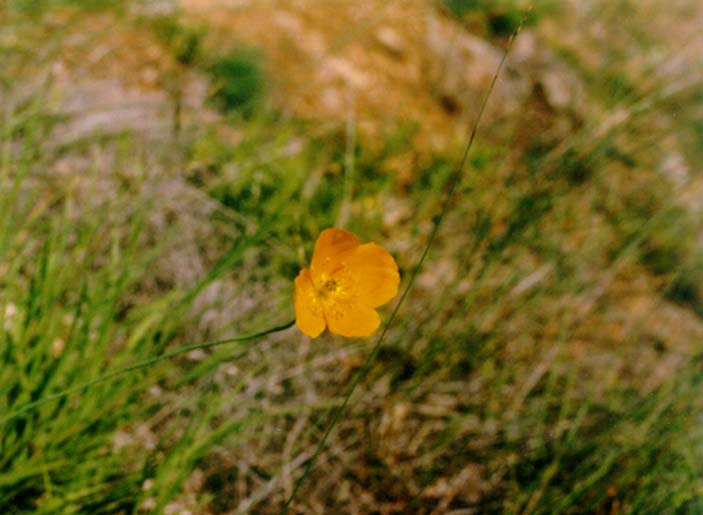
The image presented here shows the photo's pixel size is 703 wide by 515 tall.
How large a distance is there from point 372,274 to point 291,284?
2.13ft

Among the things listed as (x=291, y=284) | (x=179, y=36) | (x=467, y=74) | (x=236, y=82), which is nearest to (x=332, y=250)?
(x=291, y=284)

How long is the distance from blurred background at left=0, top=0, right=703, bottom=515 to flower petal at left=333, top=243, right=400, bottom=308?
0.19 meters

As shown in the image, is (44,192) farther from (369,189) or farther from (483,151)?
(483,151)

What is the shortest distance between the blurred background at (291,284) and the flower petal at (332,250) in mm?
145

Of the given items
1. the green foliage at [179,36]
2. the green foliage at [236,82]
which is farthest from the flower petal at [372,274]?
the green foliage at [179,36]

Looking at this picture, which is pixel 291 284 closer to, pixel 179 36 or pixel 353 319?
pixel 353 319

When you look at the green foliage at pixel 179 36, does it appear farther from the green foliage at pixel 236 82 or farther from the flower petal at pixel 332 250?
the flower petal at pixel 332 250

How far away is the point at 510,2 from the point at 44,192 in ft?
9.08

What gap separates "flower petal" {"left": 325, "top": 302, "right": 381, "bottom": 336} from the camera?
1.03 meters

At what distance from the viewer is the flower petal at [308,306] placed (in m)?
0.95

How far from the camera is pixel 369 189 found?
2234 millimetres

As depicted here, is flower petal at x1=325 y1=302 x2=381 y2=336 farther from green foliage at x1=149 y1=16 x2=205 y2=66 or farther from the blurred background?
green foliage at x1=149 y1=16 x2=205 y2=66

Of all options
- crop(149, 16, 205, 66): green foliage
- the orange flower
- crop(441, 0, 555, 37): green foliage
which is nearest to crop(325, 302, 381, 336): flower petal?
the orange flower

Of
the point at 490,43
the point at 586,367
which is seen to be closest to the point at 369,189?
the point at 586,367
